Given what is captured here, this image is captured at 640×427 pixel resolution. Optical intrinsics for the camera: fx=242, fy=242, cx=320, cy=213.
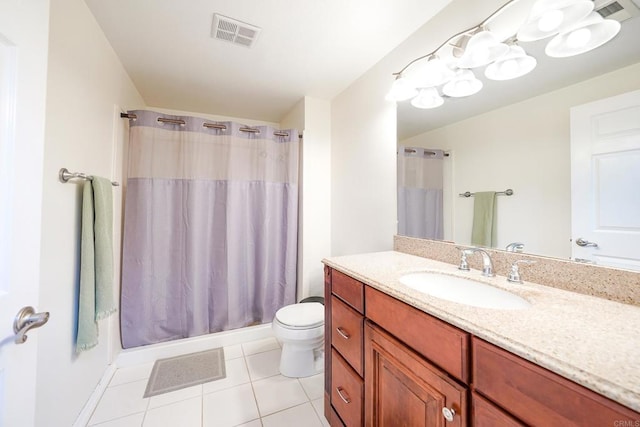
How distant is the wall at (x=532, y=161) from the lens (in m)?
0.90

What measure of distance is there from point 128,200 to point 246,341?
4.85 ft

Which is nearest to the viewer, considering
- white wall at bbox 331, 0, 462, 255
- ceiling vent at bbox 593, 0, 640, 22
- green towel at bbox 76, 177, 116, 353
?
ceiling vent at bbox 593, 0, 640, 22

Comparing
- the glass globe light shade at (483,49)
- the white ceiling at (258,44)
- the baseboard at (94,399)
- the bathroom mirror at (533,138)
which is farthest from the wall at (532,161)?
the baseboard at (94,399)

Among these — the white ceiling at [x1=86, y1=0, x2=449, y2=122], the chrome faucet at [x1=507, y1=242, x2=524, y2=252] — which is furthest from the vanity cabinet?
the white ceiling at [x1=86, y1=0, x2=449, y2=122]

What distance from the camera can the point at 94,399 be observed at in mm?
1412

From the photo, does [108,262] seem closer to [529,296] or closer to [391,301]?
[391,301]

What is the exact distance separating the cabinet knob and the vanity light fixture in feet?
4.19

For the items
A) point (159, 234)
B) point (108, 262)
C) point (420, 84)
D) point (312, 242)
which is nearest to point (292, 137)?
point (312, 242)

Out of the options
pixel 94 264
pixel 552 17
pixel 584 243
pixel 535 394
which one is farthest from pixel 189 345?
pixel 552 17

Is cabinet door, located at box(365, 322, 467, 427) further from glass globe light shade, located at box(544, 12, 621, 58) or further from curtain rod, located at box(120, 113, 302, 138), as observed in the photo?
curtain rod, located at box(120, 113, 302, 138)

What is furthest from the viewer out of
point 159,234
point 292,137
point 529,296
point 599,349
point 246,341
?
point 292,137

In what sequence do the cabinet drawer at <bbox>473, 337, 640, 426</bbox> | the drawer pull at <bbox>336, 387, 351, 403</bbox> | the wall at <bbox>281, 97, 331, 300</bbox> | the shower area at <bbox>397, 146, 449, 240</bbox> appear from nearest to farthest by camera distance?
the cabinet drawer at <bbox>473, 337, 640, 426</bbox>, the drawer pull at <bbox>336, 387, 351, 403</bbox>, the shower area at <bbox>397, 146, 449, 240</bbox>, the wall at <bbox>281, 97, 331, 300</bbox>

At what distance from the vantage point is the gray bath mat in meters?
1.58

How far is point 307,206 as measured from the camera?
2.29 metres
